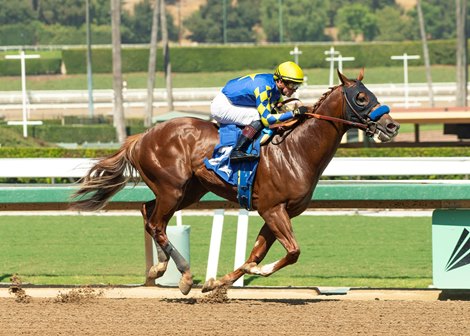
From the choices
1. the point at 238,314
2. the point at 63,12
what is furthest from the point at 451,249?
the point at 63,12

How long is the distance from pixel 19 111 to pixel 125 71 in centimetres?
1840

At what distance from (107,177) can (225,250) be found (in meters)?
3.79

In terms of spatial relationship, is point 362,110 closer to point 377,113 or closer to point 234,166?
point 377,113

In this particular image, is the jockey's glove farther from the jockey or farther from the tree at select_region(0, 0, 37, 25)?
the tree at select_region(0, 0, 37, 25)

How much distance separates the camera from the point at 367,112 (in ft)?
22.7

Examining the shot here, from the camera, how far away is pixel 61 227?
13734 millimetres

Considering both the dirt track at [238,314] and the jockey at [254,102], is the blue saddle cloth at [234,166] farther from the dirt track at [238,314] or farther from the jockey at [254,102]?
the dirt track at [238,314]

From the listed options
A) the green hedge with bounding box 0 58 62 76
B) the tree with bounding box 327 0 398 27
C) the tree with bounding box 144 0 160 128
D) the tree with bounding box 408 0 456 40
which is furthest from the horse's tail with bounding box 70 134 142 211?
the tree with bounding box 327 0 398 27

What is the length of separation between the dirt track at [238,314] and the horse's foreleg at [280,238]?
9.9 inches

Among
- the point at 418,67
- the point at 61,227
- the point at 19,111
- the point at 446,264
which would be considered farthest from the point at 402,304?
the point at 418,67

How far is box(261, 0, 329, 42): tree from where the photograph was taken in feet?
287

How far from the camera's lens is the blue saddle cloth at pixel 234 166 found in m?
7.07

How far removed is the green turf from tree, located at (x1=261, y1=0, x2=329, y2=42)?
73.5 meters

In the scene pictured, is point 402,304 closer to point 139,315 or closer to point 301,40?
point 139,315
